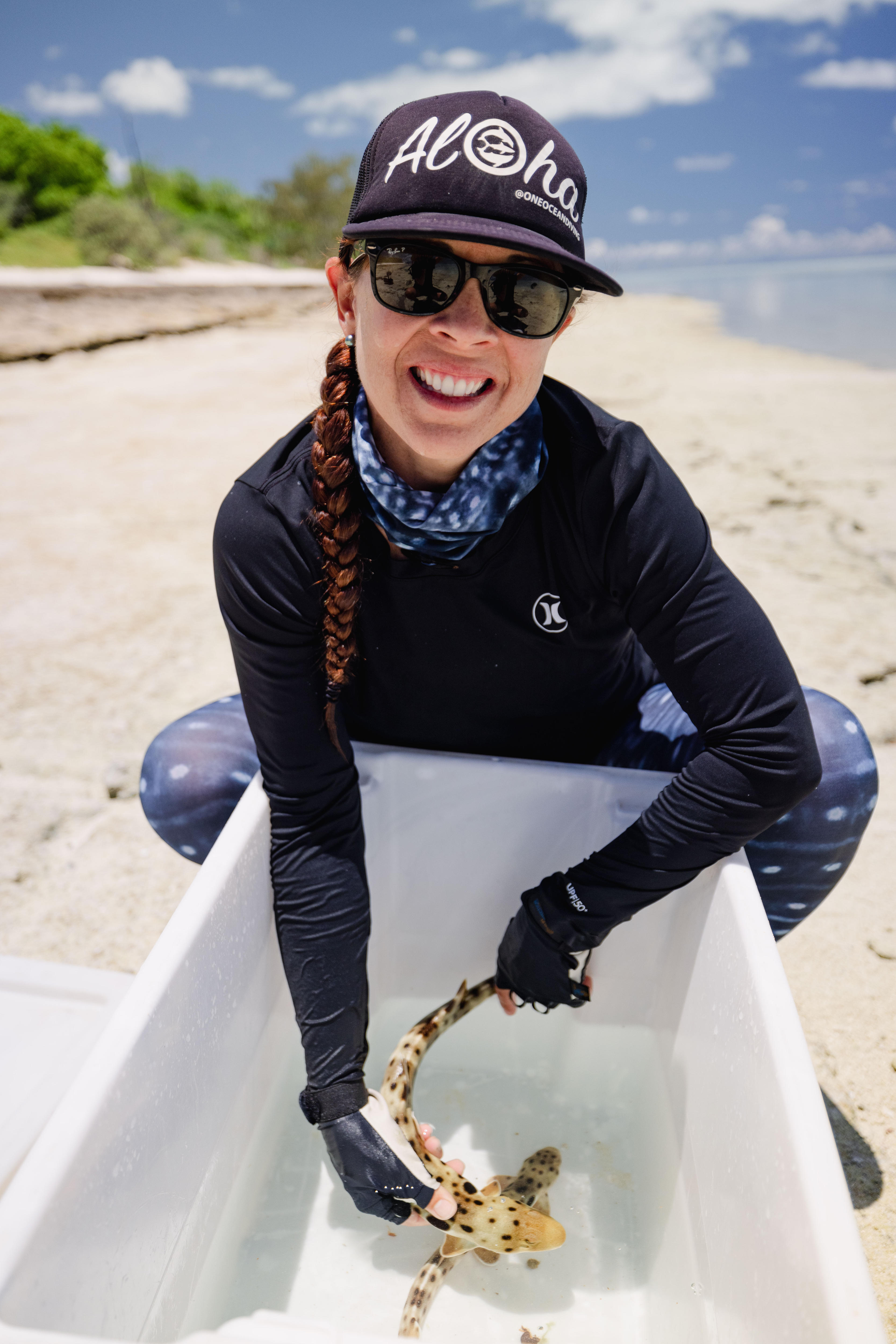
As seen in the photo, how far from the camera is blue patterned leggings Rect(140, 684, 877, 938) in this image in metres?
1.49

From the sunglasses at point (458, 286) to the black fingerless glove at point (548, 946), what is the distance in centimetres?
82

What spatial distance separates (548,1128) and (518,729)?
711 mm

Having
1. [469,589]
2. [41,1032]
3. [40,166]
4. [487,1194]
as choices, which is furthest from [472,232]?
[40,166]

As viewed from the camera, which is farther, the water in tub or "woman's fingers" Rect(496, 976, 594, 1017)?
"woman's fingers" Rect(496, 976, 594, 1017)

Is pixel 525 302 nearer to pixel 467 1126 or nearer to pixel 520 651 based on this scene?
pixel 520 651

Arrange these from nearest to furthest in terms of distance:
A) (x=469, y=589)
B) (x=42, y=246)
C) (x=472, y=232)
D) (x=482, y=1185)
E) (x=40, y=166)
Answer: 1. (x=472, y=232)
2. (x=469, y=589)
3. (x=482, y=1185)
4. (x=42, y=246)
5. (x=40, y=166)

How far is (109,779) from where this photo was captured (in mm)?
2436

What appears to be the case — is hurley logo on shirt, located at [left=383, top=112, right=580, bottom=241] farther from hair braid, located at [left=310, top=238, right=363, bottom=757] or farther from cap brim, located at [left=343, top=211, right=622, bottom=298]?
hair braid, located at [left=310, top=238, right=363, bottom=757]

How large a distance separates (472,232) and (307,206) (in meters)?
33.9

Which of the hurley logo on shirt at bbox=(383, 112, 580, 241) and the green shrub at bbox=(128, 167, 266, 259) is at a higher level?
the green shrub at bbox=(128, 167, 266, 259)

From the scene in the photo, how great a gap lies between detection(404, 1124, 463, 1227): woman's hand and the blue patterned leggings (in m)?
0.67

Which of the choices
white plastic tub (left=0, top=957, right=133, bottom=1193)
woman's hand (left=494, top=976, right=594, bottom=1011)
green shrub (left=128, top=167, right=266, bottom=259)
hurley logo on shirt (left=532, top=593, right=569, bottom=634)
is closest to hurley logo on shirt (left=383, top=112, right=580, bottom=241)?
hurley logo on shirt (left=532, top=593, right=569, bottom=634)

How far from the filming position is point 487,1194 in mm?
1257

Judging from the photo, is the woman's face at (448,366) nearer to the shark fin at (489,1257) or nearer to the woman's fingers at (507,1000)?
the woman's fingers at (507,1000)
